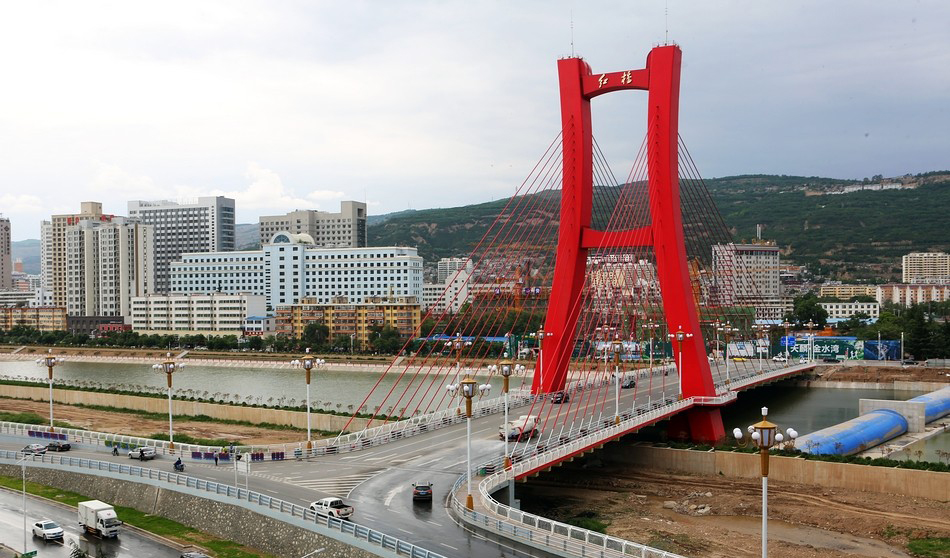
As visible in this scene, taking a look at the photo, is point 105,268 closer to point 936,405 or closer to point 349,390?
point 349,390

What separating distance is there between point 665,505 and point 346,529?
12055 millimetres

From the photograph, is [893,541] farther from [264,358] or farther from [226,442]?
[264,358]

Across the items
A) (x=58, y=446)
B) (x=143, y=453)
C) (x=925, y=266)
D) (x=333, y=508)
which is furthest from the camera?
(x=925, y=266)

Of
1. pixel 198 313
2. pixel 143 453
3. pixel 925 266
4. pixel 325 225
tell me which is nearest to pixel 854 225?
pixel 925 266

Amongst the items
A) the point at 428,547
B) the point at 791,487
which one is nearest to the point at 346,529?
the point at 428,547

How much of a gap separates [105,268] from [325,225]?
36.4 meters

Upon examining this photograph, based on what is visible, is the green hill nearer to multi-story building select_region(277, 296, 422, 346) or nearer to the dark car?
multi-story building select_region(277, 296, 422, 346)

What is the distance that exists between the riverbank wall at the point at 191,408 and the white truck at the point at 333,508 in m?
16.1

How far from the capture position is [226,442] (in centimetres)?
3412

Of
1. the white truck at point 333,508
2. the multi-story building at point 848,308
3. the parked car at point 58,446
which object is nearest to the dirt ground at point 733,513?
the white truck at point 333,508

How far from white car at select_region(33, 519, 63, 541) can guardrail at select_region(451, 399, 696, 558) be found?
8.64m

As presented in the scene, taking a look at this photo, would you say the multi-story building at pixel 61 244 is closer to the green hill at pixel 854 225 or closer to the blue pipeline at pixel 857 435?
the green hill at pixel 854 225

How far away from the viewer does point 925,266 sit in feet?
486

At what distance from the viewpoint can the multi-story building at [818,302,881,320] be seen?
120 m
